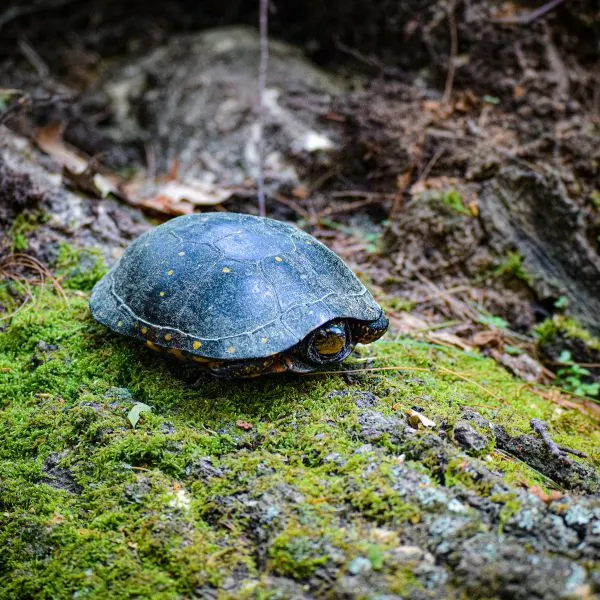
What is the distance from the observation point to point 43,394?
293 centimetres

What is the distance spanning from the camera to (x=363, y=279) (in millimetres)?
4348

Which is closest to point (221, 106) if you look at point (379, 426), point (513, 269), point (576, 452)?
point (513, 269)

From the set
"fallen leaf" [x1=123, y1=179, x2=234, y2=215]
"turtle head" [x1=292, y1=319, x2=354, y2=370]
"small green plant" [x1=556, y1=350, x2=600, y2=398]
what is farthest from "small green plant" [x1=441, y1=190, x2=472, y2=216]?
"turtle head" [x1=292, y1=319, x2=354, y2=370]

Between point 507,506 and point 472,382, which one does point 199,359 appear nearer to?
point 507,506

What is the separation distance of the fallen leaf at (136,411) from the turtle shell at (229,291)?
314 millimetres

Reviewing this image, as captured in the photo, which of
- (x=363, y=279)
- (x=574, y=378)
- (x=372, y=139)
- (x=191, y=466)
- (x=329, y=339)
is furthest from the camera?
(x=372, y=139)

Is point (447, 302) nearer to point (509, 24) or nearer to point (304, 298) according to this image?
point (304, 298)

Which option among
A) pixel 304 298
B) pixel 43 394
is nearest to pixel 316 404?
pixel 304 298

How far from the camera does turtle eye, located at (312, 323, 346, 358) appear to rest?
2.72m

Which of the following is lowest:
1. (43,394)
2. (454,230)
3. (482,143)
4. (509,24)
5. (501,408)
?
(43,394)

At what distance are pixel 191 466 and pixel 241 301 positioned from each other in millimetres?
776

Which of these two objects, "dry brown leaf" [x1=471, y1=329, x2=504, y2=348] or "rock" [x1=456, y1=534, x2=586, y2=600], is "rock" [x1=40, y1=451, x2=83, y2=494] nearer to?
"rock" [x1=456, y1=534, x2=586, y2=600]

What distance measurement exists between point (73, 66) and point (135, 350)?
5914 mm

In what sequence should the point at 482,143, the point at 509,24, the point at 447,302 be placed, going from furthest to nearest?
the point at 509,24 → the point at 482,143 → the point at 447,302
